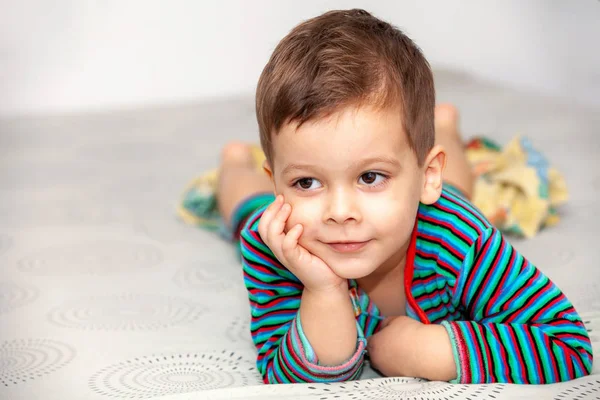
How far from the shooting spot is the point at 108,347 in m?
0.95

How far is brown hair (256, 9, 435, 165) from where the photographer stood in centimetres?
73

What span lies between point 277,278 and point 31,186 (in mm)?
922

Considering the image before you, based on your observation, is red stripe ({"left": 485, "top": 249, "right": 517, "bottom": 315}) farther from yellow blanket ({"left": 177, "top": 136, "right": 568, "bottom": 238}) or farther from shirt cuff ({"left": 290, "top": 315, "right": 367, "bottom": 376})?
yellow blanket ({"left": 177, "top": 136, "right": 568, "bottom": 238})

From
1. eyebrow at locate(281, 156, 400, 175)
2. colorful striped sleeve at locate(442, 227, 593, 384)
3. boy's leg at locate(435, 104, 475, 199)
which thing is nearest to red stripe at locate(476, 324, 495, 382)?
colorful striped sleeve at locate(442, 227, 593, 384)

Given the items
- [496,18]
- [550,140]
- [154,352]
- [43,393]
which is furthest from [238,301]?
Answer: [496,18]

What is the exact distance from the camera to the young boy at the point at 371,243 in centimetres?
74

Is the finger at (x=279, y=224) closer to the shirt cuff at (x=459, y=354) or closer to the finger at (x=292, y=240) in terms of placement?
the finger at (x=292, y=240)

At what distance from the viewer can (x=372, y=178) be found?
0.76 m

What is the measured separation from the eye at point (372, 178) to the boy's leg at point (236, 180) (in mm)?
576

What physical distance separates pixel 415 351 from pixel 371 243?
0.13 meters

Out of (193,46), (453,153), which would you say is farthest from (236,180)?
(193,46)

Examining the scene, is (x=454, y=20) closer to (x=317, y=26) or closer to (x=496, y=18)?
(x=496, y=18)

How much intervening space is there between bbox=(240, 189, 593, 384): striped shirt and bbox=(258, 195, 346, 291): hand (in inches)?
2.4

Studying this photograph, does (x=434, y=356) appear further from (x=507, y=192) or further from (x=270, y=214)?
(x=507, y=192)
